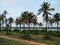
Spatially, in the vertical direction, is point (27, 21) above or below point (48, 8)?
below

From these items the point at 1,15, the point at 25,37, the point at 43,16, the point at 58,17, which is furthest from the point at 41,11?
the point at 1,15

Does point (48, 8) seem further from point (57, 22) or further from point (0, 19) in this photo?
point (0, 19)

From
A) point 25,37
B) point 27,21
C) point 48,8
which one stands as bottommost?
point 25,37

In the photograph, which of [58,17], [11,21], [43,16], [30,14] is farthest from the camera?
[11,21]

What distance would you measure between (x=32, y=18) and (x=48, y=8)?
1128 cm

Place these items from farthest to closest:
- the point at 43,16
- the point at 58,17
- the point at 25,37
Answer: the point at 58,17, the point at 43,16, the point at 25,37

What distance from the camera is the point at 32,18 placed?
93188 mm

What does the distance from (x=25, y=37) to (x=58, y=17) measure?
4088 centimetres

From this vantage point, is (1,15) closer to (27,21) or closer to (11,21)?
(11,21)

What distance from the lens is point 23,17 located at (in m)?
93.2

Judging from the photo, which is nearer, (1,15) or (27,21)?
(27,21)

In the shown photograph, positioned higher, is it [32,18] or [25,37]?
[32,18]

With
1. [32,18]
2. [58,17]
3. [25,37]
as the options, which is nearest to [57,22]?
[58,17]

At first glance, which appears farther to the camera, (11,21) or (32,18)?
(11,21)
